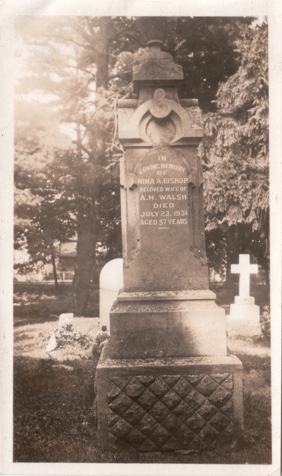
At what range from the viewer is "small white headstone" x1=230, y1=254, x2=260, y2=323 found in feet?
20.5

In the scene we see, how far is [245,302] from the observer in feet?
21.8

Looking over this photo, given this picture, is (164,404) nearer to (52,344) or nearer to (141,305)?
(141,305)

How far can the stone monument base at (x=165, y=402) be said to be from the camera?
11.5 feet

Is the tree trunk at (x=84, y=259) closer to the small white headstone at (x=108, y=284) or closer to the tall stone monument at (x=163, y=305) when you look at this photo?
the small white headstone at (x=108, y=284)

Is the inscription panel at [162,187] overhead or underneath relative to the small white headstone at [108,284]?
overhead

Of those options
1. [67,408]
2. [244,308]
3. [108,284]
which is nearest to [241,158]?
[244,308]

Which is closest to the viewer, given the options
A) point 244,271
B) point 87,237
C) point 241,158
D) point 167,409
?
point 167,409

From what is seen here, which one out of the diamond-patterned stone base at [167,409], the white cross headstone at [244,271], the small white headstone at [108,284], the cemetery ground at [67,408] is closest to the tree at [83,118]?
the small white headstone at [108,284]

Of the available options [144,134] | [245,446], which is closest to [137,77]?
[144,134]

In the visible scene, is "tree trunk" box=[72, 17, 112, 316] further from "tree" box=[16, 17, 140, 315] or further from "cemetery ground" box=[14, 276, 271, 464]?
"cemetery ground" box=[14, 276, 271, 464]

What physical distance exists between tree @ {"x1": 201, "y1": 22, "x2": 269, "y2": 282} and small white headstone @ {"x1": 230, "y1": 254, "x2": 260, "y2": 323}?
221mm

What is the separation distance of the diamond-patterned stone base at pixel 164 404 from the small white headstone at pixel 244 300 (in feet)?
9.47

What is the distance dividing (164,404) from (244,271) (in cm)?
321
